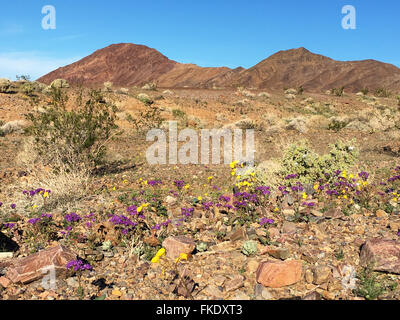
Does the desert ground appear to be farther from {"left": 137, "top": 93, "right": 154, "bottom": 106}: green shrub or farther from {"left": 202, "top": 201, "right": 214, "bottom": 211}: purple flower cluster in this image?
{"left": 137, "top": 93, "right": 154, "bottom": 106}: green shrub

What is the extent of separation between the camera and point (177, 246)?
3.86m

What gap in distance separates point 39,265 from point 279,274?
8.30 feet

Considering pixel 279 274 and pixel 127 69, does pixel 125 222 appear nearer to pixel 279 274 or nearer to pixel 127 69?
pixel 279 274

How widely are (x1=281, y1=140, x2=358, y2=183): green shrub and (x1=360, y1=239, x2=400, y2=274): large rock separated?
2814mm

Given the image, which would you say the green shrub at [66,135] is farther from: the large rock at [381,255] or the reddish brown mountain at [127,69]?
the reddish brown mountain at [127,69]

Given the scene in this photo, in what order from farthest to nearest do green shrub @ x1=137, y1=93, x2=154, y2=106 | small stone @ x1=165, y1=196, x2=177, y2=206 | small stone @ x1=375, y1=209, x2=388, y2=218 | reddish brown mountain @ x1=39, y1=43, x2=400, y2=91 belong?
reddish brown mountain @ x1=39, y1=43, x2=400, y2=91 → green shrub @ x1=137, y1=93, x2=154, y2=106 → small stone @ x1=165, y1=196, x2=177, y2=206 → small stone @ x1=375, y1=209, x2=388, y2=218

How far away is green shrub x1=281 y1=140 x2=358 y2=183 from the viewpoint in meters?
6.41

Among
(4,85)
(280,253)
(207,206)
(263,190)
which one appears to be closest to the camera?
(280,253)

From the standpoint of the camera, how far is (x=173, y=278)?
332 cm

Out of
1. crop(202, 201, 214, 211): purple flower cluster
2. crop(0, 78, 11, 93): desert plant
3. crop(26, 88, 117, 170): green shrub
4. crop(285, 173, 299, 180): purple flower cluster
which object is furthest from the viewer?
crop(0, 78, 11, 93): desert plant

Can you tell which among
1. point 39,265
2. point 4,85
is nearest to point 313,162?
→ point 39,265

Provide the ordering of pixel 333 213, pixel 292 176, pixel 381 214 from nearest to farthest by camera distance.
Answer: pixel 381 214
pixel 333 213
pixel 292 176

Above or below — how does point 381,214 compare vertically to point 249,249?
above

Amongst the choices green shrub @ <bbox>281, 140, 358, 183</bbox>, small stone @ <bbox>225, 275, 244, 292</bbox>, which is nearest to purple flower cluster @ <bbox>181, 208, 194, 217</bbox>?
small stone @ <bbox>225, 275, 244, 292</bbox>
